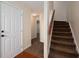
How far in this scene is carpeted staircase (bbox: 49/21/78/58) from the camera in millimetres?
2953

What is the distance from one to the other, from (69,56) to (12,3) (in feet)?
8.29

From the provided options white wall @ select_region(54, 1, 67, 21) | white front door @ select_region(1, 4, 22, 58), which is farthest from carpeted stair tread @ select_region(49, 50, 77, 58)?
white wall @ select_region(54, 1, 67, 21)

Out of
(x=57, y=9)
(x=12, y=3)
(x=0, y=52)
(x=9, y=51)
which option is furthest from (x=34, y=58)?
(x=57, y=9)

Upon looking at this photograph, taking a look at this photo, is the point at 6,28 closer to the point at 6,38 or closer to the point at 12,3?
the point at 6,38

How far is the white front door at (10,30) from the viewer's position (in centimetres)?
280

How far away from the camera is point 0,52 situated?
8.87 ft

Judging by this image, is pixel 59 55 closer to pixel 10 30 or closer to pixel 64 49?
pixel 64 49

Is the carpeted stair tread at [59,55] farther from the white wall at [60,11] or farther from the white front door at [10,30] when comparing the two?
the white wall at [60,11]

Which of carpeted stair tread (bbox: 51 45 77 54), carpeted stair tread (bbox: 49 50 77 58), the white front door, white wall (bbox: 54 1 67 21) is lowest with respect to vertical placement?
carpeted stair tread (bbox: 49 50 77 58)

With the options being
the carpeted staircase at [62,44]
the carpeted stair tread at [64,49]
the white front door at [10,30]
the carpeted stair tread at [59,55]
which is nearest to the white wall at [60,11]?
the carpeted staircase at [62,44]

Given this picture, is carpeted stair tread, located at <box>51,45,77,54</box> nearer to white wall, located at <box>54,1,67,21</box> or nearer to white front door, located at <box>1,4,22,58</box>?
white front door, located at <box>1,4,22,58</box>

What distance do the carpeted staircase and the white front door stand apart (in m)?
1.32

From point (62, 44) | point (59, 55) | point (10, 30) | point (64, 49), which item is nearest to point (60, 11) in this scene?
point (62, 44)

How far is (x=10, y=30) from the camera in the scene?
3.11 meters
